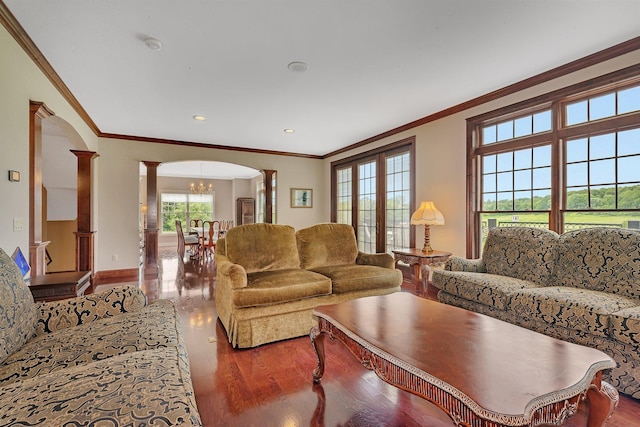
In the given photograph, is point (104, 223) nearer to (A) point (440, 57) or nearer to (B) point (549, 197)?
(A) point (440, 57)

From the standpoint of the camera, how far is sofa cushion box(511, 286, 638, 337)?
6.46 feet

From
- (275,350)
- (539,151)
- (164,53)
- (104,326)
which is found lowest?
(275,350)

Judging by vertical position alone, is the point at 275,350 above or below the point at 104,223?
below

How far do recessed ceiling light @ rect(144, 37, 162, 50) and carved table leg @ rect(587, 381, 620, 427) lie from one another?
3.38m

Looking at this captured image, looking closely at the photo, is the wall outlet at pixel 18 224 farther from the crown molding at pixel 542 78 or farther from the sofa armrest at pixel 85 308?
the crown molding at pixel 542 78

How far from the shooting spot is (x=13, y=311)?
134cm

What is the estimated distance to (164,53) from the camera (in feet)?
8.68

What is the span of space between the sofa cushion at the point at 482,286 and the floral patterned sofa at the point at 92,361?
2402mm

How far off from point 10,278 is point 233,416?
128 cm

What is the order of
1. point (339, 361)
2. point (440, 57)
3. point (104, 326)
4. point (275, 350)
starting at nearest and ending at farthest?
point (104, 326) → point (339, 361) → point (275, 350) → point (440, 57)

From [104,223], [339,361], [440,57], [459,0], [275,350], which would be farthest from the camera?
[104,223]

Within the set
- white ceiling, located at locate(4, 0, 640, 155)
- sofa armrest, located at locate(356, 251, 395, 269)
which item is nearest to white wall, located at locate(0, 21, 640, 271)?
white ceiling, located at locate(4, 0, 640, 155)

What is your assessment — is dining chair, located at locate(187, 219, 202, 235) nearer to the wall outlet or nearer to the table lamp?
the wall outlet

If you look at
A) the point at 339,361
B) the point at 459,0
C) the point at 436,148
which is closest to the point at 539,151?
the point at 436,148
